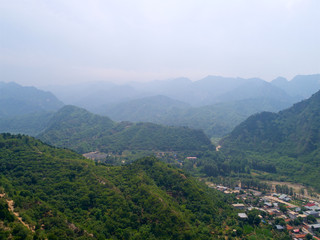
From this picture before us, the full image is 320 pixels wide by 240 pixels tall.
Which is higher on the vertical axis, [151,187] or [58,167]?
[58,167]

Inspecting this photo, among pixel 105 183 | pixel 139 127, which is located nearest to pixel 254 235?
pixel 105 183

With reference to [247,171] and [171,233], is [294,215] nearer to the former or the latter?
[171,233]

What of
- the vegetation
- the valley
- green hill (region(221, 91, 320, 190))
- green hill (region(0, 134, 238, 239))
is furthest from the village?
green hill (region(221, 91, 320, 190))

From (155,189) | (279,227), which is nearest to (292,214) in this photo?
(279,227)

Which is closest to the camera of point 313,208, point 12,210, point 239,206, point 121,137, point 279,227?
point 12,210

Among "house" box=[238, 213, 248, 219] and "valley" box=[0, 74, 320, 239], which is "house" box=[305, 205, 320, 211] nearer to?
"valley" box=[0, 74, 320, 239]

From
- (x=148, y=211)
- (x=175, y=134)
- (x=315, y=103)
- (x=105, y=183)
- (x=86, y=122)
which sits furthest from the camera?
(x=86, y=122)

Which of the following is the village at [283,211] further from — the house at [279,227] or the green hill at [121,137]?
the green hill at [121,137]

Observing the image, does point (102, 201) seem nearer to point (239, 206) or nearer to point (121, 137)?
point (239, 206)
